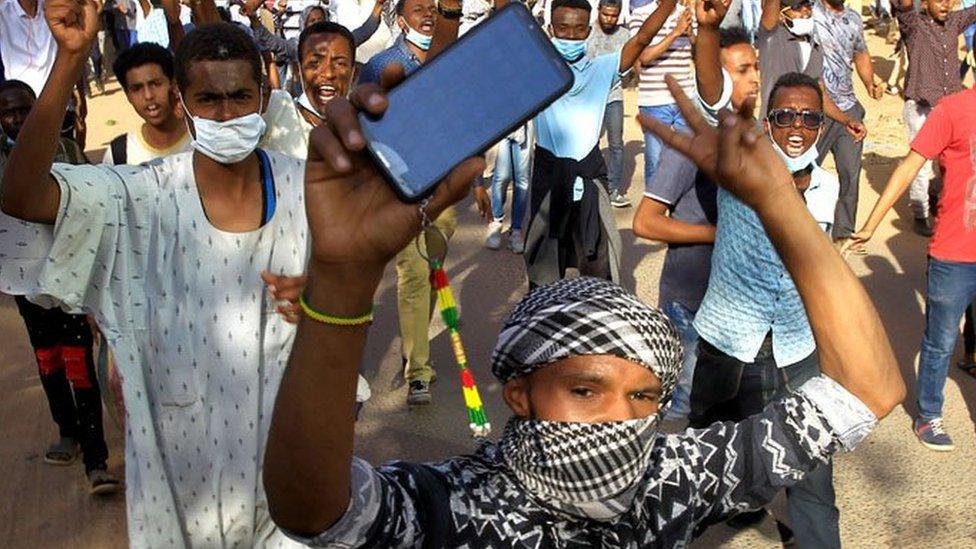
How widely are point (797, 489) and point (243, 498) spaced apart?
6.72 ft

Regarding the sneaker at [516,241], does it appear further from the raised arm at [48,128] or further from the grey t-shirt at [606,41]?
the raised arm at [48,128]

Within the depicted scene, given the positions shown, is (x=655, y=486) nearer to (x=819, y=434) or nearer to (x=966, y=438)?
(x=819, y=434)

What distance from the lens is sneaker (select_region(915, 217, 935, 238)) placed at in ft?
29.6

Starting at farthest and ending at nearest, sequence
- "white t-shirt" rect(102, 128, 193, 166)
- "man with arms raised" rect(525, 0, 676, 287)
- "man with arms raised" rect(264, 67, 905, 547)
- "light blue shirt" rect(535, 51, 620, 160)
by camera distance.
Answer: "light blue shirt" rect(535, 51, 620, 160) → "man with arms raised" rect(525, 0, 676, 287) → "white t-shirt" rect(102, 128, 193, 166) → "man with arms raised" rect(264, 67, 905, 547)

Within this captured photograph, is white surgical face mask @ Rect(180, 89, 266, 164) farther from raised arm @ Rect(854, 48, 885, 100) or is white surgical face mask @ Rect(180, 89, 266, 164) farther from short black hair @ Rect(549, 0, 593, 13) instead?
raised arm @ Rect(854, 48, 885, 100)

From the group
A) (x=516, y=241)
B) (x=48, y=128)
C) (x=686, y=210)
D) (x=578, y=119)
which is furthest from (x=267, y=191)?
(x=516, y=241)

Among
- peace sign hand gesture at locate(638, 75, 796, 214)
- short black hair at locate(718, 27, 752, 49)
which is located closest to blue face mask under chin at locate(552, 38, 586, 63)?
short black hair at locate(718, 27, 752, 49)

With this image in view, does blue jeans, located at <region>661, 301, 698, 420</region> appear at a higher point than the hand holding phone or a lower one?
lower

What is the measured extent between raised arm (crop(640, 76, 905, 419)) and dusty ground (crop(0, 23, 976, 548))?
2927mm

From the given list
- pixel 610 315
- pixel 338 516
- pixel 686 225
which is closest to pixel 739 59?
pixel 686 225

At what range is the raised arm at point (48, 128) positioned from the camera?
2742 millimetres

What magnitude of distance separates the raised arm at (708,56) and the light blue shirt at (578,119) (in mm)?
2138

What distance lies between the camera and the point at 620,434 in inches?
74.8

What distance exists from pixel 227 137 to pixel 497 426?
9.92 feet
